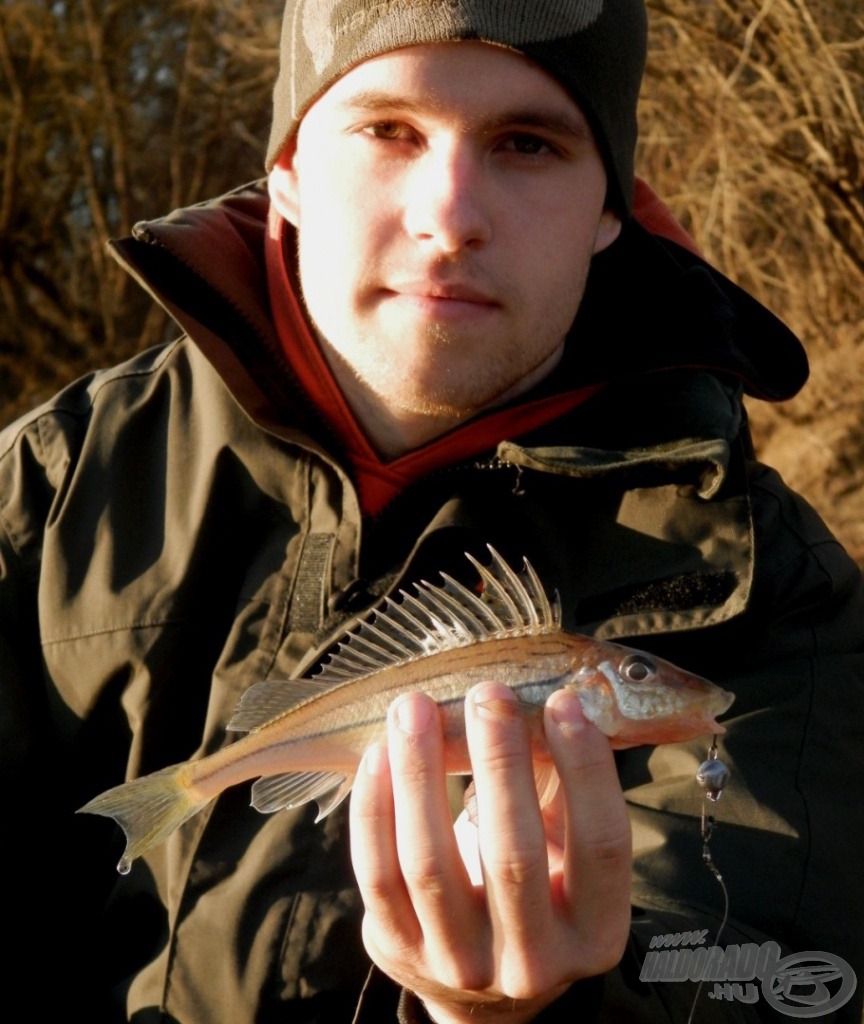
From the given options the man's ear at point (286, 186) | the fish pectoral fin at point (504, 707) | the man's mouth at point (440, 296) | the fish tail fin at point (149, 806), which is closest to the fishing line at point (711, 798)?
the fish pectoral fin at point (504, 707)

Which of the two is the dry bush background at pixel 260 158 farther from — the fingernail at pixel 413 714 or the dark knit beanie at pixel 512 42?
the fingernail at pixel 413 714

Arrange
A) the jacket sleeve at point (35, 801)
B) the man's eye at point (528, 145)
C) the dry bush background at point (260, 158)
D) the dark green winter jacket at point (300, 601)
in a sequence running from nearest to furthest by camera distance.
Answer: the dark green winter jacket at point (300, 601)
the man's eye at point (528, 145)
the jacket sleeve at point (35, 801)
the dry bush background at point (260, 158)

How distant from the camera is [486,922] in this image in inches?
80.0

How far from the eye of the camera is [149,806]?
7.25 feet

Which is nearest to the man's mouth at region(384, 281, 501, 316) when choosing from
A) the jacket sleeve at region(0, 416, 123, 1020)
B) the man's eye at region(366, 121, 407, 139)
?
the man's eye at region(366, 121, 407, 139)

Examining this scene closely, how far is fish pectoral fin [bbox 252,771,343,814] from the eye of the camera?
2.21 m

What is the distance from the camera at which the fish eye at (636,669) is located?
2020mm

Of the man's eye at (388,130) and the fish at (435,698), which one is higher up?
the man's eye at (388,130)

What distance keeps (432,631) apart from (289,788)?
355 millimetres

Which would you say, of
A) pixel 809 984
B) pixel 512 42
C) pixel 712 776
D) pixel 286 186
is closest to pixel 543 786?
pixel 712 776

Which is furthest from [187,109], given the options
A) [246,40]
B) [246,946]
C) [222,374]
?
[246,946]

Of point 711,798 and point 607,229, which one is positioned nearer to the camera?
point 711,798

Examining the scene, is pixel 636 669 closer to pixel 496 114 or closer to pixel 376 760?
pixel 376 760

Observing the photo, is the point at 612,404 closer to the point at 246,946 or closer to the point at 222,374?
the point at 222,374
